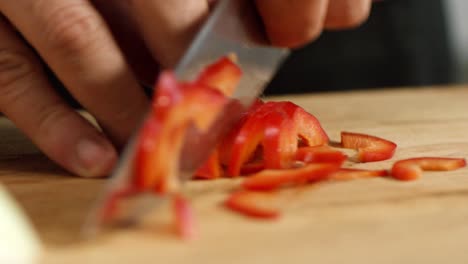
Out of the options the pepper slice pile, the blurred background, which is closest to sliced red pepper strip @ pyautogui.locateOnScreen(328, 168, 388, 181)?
the pepper slice pile

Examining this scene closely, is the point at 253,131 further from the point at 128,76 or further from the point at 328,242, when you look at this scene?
the point at 328,242

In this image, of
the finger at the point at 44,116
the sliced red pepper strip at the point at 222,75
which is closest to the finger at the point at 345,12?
the sliced red pepper strip at the point at 222,75

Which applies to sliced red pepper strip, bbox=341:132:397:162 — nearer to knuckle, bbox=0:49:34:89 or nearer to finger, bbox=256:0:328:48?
finger, bbox=256:0:328:48

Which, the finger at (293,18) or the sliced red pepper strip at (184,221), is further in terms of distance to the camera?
the finger at (293,18)

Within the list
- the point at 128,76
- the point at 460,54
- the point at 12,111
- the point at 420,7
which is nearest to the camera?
the point at 128,76

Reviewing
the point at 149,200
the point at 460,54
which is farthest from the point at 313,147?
the point at 460,54

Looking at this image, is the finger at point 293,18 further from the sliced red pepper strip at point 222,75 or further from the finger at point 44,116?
the finger at point 44,116
